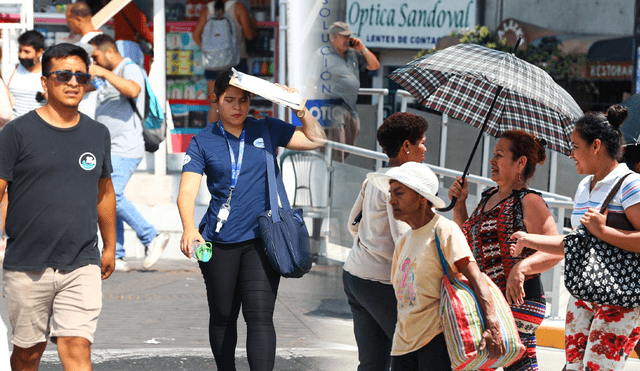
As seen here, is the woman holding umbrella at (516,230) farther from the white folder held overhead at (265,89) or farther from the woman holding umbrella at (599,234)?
the white folder held overhead at (265,89)

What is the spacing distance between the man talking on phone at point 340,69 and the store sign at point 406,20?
398 inches

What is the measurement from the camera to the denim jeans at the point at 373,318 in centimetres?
428

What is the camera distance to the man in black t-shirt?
4227 mm

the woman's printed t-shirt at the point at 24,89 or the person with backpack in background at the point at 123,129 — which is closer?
the person with backpack in background at the point at 123,129

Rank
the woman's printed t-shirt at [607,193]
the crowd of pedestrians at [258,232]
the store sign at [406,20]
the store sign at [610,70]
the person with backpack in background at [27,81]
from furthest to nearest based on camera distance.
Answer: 1. the store sign at [406,20]
2. the store sign at [610,70]
3. the person with backpack in background at [27,81]
4. the woman's printed t-shirt at [607,193]
5. the crowd of pedestrians at [258,232]

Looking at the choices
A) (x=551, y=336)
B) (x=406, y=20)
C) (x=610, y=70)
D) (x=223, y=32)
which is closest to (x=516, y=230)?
(x=551, y=336)

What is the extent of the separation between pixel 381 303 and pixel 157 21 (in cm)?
697

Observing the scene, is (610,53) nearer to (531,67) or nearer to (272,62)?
(272,62)

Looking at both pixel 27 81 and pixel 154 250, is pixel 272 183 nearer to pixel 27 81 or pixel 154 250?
pixel 154 250

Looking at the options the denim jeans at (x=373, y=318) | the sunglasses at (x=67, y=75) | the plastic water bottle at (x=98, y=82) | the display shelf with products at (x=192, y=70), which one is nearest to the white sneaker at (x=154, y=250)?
the plastic water bottle at (x=98, y=82)

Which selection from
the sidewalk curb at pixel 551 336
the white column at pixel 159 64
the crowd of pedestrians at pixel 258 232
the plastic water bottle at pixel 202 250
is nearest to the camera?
the crowd of pedestrians at pixel 258 232

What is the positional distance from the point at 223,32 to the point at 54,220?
6.96 m

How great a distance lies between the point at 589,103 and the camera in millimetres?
16172

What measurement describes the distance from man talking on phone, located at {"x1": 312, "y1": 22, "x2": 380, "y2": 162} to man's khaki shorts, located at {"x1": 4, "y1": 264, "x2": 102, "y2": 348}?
355 cm
